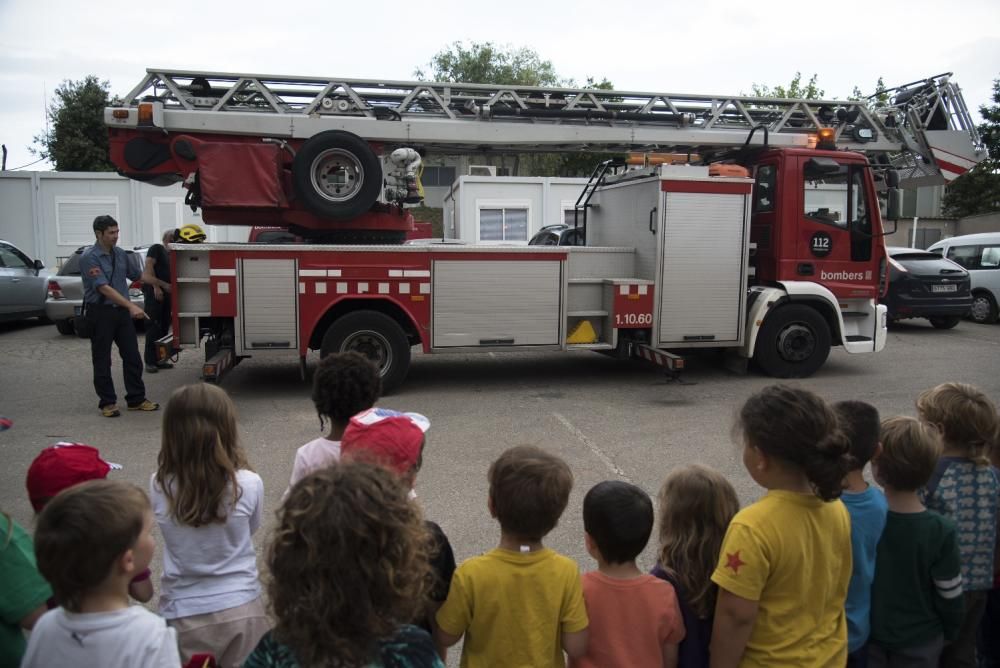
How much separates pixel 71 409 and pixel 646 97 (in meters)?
7.30

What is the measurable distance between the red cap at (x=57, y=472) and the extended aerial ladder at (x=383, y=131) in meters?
6.35

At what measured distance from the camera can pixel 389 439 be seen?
254 cm

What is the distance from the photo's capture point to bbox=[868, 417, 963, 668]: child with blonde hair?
8.11 ft

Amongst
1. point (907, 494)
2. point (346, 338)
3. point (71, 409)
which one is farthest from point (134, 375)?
point (907, 494)

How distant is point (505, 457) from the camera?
232 centimetres

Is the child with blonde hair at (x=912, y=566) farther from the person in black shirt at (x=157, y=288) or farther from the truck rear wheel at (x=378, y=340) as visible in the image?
the person in black shirt at (x=157, y=288)

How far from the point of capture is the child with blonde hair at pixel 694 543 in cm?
229

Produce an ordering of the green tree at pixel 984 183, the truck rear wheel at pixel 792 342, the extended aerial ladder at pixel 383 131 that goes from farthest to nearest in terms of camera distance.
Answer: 1. the green tree at pixel 984 183
2. the truck rear wheel at pixel 792 342
3. the extended aerial ladder at pixel 383 131

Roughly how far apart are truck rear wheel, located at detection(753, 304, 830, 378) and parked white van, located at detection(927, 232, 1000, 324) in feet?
28.3

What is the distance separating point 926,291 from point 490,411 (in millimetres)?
10349

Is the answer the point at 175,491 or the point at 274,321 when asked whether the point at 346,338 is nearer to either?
the point at 274,321

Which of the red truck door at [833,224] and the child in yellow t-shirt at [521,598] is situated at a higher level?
the red truck door at [833,224]

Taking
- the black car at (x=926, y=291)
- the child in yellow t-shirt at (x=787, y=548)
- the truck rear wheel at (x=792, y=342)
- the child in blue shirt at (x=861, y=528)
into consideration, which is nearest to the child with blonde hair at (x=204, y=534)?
the child in yellow t-shirt at (x=787, y=548)

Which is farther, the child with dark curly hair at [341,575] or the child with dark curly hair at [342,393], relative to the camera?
the child with dark curly hair at [342,393]
